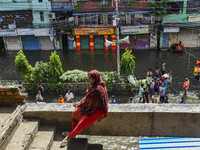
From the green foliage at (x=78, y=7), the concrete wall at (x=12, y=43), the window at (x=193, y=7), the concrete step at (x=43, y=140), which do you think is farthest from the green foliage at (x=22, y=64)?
the window at (x=193, y=7)

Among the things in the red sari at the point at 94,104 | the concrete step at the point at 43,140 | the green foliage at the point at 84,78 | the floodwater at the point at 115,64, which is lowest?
the floodwater at the point at 115,64

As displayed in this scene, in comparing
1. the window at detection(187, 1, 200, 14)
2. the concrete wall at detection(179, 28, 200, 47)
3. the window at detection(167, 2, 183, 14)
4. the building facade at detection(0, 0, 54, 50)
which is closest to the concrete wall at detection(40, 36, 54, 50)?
the building facade at detection(0, 0, 54, 50)

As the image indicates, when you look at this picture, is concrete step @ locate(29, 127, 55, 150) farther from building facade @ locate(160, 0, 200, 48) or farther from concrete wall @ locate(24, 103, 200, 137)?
building facade @ locate(160, 0, 200, 48)

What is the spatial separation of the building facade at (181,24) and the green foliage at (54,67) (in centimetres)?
1664

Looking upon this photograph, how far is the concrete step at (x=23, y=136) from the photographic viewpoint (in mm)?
3521

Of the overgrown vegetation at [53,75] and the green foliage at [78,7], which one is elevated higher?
the green foliage at [78,7]

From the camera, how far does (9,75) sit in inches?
715

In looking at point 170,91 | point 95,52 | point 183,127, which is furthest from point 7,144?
point 95,52

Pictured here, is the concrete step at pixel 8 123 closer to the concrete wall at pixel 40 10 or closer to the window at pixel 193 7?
the concrete wall at pixel 40 10

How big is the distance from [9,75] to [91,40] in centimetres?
1234

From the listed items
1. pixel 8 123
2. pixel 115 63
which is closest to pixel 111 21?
pixel 115 63

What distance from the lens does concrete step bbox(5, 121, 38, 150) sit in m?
3.52

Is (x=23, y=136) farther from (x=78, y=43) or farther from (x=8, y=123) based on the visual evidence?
(x=78, y=43)

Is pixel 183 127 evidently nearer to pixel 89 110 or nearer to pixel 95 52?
pixel 89 110
